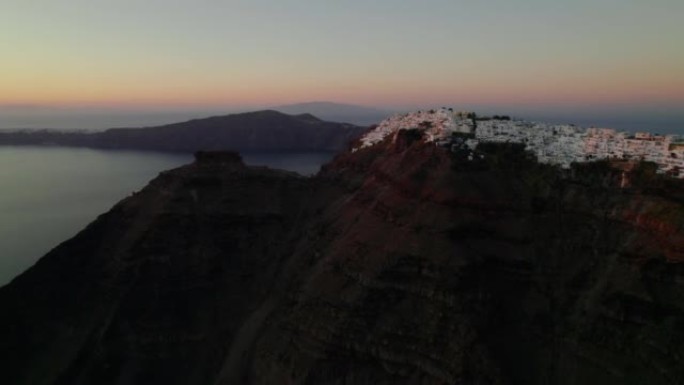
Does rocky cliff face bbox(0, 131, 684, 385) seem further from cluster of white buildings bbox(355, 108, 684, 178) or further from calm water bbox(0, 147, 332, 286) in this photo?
calm water bbox(0, 147, 332, 286)

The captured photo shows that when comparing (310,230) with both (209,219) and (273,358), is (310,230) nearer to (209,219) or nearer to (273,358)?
(209,219)

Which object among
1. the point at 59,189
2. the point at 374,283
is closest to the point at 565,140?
the point at 374,283

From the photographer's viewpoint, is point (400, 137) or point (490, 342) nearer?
point (490, 342)

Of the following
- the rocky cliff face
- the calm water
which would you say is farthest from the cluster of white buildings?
the calm water

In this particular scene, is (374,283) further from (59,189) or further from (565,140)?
(59,189)

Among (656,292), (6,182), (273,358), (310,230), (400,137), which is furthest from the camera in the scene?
(6,182)

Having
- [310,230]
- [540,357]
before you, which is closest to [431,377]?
[540,357]
